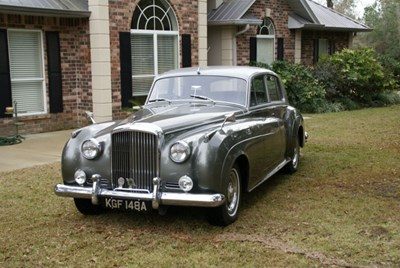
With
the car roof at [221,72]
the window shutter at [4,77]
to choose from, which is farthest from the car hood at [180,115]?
the window shutter at [4,77]

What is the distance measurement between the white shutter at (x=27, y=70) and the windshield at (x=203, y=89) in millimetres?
6057

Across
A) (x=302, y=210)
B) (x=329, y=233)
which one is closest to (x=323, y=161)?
(x=302, y=210)

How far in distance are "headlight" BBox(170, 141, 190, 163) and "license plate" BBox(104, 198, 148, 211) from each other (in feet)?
1.73

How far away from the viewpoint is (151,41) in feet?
45.6

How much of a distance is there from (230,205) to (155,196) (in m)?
0.93

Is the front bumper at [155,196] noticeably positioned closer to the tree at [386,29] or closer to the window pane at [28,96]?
the window pane at [28,96]

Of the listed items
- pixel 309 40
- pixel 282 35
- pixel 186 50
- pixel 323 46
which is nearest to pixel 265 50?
pixel 282 35

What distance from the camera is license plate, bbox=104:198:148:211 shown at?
196 inches

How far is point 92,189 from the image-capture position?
17.0ft

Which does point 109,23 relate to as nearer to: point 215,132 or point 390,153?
point 390,153

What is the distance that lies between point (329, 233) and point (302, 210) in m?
0.81

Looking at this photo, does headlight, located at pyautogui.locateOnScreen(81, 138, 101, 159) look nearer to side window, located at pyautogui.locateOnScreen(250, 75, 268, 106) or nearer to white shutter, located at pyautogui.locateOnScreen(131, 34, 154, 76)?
side window, located at pyautogui.locateOnScreen(250, 75, 268, 106)

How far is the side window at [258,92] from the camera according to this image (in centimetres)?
652

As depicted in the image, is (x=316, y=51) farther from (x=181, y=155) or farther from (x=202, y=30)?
(x=181, y=155)
